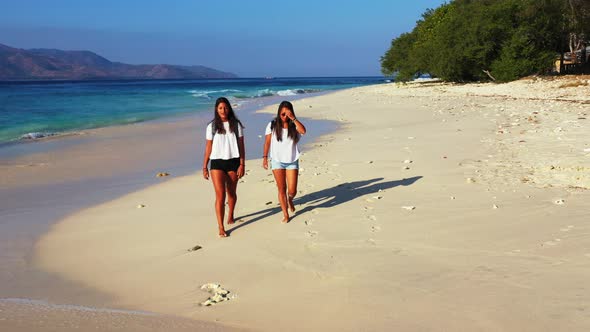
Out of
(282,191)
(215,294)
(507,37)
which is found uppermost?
A: (507,37)

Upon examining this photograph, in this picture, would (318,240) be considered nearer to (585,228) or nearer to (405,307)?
(405,307)

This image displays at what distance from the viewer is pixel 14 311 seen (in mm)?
3998

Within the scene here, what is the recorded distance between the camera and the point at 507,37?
3775 centimetres

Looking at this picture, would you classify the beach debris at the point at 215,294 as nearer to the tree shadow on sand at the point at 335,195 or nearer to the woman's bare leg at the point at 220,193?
the woman's bare leg at the point at 220,193

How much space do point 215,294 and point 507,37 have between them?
126 ft

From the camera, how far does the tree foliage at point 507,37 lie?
35.7 metres

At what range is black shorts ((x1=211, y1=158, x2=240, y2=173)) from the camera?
6.19 metres

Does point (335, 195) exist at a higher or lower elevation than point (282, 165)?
lower

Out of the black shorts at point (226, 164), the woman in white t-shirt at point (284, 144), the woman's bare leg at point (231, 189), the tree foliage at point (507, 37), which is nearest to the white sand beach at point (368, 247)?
the woman's bare leg at point (231, 189)

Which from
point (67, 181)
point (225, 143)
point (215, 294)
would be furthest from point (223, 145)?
point (67, 181)

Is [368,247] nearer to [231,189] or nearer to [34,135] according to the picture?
[231,189]

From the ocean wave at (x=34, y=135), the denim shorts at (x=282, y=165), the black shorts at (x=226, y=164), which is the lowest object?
the ocean wave at (x=34, y=135)

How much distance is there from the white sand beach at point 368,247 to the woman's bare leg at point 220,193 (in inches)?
7.3

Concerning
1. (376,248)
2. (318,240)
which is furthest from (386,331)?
(318,240)
